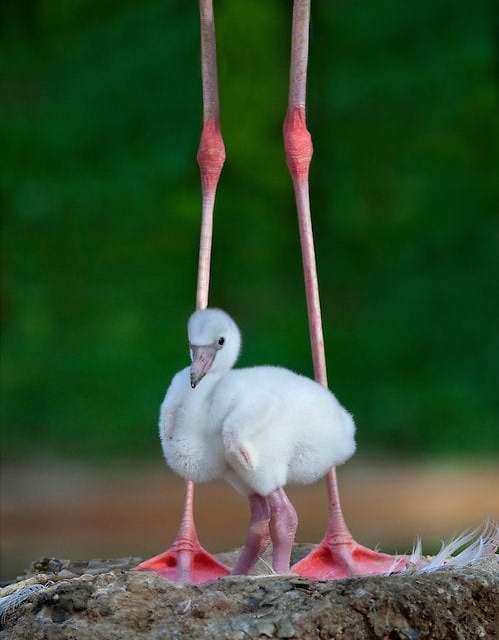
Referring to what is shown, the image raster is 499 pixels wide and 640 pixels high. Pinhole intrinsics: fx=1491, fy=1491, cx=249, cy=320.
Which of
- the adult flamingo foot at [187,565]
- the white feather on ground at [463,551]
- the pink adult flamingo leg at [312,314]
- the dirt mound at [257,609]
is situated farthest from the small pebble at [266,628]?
the adult flamingo foot at [187,565]

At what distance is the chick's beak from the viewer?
2.87 metres

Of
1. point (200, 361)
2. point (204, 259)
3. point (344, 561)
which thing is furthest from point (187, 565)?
point (200, 361)

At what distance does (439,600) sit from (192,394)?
2.06 ft

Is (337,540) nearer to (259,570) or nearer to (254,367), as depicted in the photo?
(259,570)

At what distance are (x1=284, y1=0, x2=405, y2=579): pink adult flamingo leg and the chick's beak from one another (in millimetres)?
Answer: 537

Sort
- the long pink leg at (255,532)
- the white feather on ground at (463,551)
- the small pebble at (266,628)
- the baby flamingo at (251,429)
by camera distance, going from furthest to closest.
Answer: the white feather on ground at (463,551)
the long pink leg at (255,532)
the baby flamingo at (251,429)
the small pebble at (266,628)

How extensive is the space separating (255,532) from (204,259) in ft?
2.52

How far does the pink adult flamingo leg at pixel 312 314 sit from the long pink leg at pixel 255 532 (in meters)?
0.35

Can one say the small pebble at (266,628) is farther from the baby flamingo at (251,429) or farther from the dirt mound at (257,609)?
the baby flamingo at (251,429)

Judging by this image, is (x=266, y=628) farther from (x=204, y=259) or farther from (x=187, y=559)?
(x=204, y=259)

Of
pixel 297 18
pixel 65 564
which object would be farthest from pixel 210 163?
pixel 65 564

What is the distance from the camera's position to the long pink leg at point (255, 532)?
2986 millimetres

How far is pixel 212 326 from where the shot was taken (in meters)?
2.90

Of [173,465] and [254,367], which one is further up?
[254,367]
